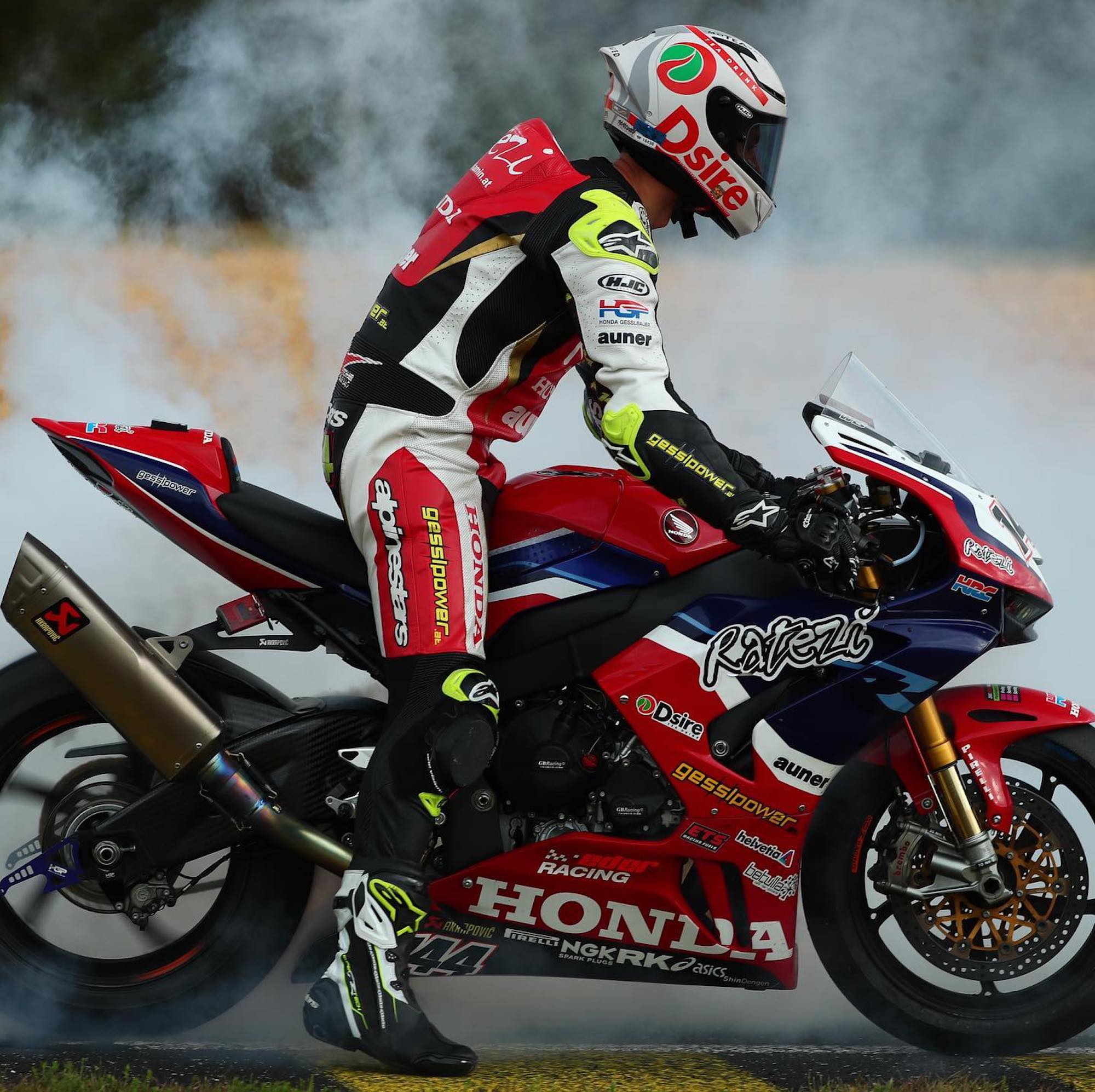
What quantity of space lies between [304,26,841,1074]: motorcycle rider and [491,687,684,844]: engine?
123 millimetres

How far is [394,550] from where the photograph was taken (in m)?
2.77

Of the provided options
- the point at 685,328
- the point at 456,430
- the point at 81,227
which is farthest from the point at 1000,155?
the point at 456,430

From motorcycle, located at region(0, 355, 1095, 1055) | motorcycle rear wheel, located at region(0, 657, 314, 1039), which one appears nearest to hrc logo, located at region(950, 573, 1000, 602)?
motorcycle, located at region(0, 355, 1095, 1055)

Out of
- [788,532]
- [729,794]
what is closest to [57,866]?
[729,794]

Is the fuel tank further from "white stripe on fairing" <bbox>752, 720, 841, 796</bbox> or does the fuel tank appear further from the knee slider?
"white stripe on fairing" <bbox>752, 720, 841, 796</bbox>

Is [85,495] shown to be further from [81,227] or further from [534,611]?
[534,611]

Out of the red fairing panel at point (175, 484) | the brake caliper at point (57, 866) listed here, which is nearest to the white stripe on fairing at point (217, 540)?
the red fairing panel at point (175, 484)

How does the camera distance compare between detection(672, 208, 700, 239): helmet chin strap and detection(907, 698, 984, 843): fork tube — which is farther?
detection(672, 208, 700, 239): helmet chin strap

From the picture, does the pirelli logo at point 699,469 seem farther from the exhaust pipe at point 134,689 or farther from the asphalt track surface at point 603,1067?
the asphalt track surface at point 603,1067

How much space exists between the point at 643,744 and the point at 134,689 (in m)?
1.04

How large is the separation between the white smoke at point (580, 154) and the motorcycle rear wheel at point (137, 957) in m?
2.11

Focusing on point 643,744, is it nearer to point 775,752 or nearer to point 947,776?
point 775,752

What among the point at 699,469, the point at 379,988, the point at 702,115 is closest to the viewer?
the point at 699,469

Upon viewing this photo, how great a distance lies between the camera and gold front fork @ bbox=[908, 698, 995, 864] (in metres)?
2.86
